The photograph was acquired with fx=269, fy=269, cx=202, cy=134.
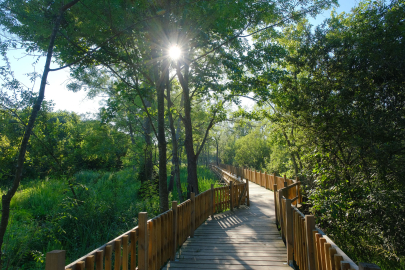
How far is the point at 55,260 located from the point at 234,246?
4852mm

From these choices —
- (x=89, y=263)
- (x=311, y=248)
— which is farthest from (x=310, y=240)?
(x=89, y=263)

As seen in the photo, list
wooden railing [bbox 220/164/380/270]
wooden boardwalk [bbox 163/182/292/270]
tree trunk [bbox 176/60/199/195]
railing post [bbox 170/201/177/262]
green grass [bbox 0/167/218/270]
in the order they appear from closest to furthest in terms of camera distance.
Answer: wooden railing [bbox 220/164/380/270], wooden boardwalk [bbox 163/182/292/270], railing post [bbox 170/201/177/262], green grass [bbox 0/167/218/270], tree trunk [bbox 176/60/199/195]

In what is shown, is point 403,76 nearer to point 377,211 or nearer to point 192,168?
point 377,211

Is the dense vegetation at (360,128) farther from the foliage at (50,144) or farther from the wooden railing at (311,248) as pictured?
the foliage at (50,144)

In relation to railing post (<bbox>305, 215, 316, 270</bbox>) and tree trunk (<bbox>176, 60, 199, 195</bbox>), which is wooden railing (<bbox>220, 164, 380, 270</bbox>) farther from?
tree trunk (<bbox>176, 60, 199, 195</bbox>)

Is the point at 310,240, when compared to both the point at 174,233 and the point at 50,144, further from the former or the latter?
the point at 50,144

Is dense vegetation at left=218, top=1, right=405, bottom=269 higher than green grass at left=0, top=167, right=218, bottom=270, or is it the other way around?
dense vegetation at left=218, top=1, right=405, bottom=269

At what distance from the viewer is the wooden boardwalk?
206 inches

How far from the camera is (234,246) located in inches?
252

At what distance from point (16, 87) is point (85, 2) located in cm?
300

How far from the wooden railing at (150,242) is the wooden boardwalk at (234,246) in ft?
1.02

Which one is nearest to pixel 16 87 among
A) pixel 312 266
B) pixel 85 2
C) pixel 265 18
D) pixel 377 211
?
pixel 85 2

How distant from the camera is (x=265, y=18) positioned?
1059 cm

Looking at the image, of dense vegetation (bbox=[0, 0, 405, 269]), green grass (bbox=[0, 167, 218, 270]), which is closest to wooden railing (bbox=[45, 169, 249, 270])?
dense vegetation (bbox=[0, 0, 405, 269])
